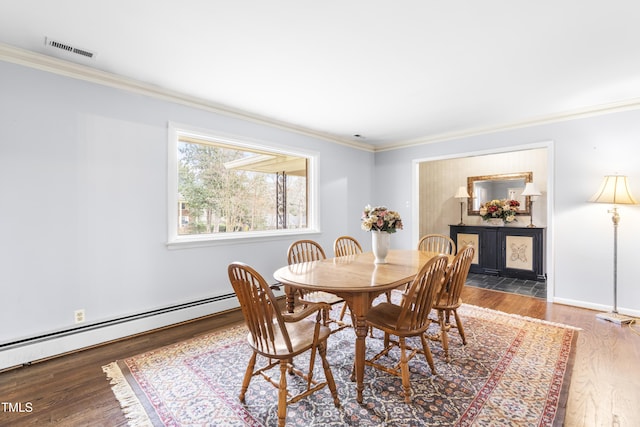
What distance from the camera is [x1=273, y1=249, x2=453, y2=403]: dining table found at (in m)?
1.93

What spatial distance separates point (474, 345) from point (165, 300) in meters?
3.01

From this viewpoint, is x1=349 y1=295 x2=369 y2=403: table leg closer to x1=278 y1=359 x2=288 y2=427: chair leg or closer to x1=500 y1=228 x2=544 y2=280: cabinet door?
x1=278 y1=359 x2=288 y2=427: chair leg

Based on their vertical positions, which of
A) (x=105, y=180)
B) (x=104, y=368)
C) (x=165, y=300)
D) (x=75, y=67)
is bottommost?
(x=104, y=368)

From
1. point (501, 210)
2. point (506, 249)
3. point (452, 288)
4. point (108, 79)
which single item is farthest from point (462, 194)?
point (108, 79)

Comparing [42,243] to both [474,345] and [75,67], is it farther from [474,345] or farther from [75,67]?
[474,345]

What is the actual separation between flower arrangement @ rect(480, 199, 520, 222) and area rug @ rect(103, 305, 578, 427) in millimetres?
2986

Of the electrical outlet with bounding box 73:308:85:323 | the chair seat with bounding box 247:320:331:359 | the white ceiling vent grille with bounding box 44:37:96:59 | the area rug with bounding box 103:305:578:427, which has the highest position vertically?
the white ceiling vent grille with bounding box 44:37:96:59

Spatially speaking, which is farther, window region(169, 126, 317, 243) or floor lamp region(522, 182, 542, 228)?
floor lamp region(522, 182, 542, 228)

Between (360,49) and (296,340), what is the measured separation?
7.05ft

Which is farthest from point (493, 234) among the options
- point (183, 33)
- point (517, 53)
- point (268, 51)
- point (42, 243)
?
point (42, 243)

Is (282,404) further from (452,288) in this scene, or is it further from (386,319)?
(452,288)

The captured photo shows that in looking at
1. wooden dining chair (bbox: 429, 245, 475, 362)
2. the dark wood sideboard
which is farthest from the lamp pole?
wooden dining chair (bbox: 429, 245, 475, 362)

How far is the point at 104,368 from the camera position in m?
2.32

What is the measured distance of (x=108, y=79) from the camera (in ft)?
9.11
